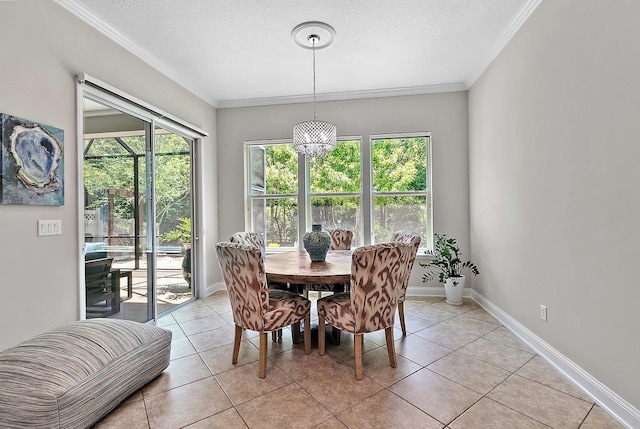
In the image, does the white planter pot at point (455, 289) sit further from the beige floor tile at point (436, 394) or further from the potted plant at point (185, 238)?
the potted plant at point (185, 238)

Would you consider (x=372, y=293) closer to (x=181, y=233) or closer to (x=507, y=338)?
(x=507, y=338)

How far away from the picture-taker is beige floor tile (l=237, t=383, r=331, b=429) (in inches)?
65.9

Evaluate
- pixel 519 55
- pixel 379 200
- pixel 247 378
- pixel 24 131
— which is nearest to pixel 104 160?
pixel 24 131

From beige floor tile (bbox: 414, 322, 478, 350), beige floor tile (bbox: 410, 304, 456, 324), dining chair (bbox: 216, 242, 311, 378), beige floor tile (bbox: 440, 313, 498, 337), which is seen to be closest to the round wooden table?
dining chair (bbox: 216, 242, 311, 378)

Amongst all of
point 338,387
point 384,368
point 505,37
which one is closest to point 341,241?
point 384,368

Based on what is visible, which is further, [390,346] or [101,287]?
[101,287]

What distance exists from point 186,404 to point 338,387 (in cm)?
92

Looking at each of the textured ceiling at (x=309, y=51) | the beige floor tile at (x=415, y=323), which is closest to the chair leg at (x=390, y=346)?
the beige floor tile at (x=415, y=323)

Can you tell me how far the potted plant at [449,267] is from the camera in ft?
12.3

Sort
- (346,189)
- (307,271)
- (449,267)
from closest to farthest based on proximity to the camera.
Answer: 1. (307,271)
2. (449,267)
3. (346,189)

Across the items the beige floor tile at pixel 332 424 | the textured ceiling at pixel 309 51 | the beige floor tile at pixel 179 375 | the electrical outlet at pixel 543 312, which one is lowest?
the beige floor tile at pixel 332 424

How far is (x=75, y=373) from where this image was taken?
1.60m

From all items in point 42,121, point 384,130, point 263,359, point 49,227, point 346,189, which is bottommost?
point 263,359

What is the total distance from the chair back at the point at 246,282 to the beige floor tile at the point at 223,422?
534mm
